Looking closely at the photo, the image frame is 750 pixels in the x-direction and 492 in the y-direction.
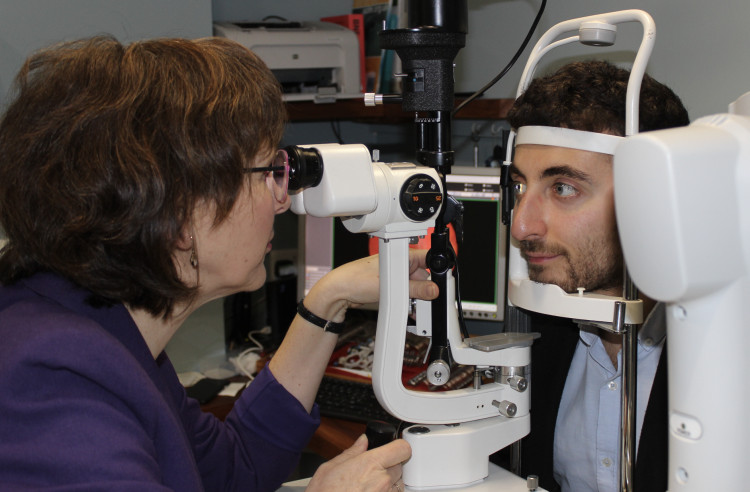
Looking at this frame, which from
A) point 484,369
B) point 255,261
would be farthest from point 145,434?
point 484,369

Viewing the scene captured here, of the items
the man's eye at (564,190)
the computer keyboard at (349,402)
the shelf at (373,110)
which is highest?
the shelf at (373,110)

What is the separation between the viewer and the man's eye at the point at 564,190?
1.24 m

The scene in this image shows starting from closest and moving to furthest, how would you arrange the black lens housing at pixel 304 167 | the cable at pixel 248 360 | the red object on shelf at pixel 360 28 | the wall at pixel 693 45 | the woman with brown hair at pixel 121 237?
1. the woman with brown hair at pixel 121 237
2. the black lens housing at pixel 304 167
3. the wall at pixel 693 45
4. the cable at pixel 248 360
5. the red object on shelf at pixel 360 28

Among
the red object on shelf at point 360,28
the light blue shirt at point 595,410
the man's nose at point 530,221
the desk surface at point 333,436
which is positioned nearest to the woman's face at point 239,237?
the man's nose at point 530,221

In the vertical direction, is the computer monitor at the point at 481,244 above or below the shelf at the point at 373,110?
below

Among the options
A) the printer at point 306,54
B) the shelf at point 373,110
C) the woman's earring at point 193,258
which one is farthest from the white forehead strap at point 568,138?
the printer at point 306,54

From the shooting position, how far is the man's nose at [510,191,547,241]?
4.15 feet

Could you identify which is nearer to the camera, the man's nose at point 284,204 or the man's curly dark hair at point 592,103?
the man's nose at point 284,204

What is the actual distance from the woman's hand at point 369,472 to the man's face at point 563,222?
407mm

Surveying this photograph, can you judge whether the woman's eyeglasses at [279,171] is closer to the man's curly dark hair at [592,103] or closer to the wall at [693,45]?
the man's curly dark hair at [592,103]

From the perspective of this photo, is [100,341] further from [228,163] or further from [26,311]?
→ [228,163]

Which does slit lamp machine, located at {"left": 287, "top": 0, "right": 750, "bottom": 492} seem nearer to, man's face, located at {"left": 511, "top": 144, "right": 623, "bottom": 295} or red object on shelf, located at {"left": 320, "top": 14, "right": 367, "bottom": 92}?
man's face, located at {"left": 511, "top": 144, "right": 623, "bottom": 295}

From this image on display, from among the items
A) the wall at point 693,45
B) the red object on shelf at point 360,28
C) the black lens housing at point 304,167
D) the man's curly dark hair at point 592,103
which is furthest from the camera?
the red object on shelf at point 360,28

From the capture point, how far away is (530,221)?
1266 millimetres
